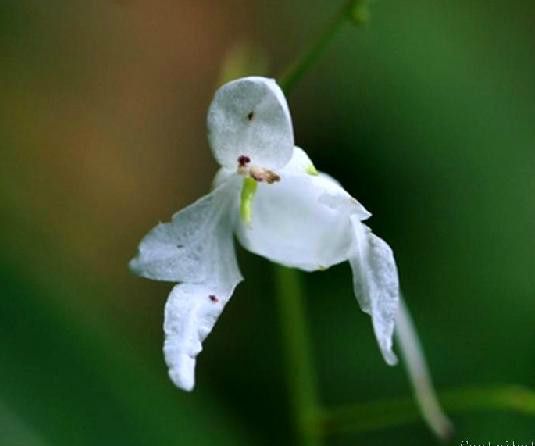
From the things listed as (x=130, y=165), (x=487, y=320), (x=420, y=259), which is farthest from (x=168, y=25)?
(x=487, y=320)

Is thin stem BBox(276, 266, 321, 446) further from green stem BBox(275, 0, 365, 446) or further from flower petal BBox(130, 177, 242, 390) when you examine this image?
flower petal BBox(130, 177, 242, 390)

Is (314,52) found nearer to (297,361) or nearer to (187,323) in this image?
(187,323)

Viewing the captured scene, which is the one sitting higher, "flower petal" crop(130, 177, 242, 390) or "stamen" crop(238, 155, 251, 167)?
"stamen" crop(238, 155, 251, 167)

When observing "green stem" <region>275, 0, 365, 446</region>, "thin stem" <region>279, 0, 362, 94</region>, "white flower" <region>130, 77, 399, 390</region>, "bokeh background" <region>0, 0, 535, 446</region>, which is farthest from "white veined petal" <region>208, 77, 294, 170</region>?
"bokeh background" <region>0, 0, 535, 446</region>

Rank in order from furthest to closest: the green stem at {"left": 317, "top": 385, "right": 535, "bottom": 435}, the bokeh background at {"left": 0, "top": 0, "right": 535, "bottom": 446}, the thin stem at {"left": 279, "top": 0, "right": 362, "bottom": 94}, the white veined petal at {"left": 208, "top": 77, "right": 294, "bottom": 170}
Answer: the bokeh background at {"left": 0, "top": 0, "right": 535, "bottom": 446} < the green stem at {"left": 317, "top": 385, "right": 535, "bottom": 435} < the thin stem at {"left": 279, "top": 0, "right": 362, "bottom": 94} < the white veined petal at {"left": 208, "top": 77, "right": 294, "bottom": 170}

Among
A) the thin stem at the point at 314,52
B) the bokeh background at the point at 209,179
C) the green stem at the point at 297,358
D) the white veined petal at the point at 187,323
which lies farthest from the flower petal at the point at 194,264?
the bokeh background at the point at 209,179

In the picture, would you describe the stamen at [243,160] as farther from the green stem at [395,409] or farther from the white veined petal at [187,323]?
the green stem at [395,409]

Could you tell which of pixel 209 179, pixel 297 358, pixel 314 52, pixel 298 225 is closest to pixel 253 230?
pixel 298 225
